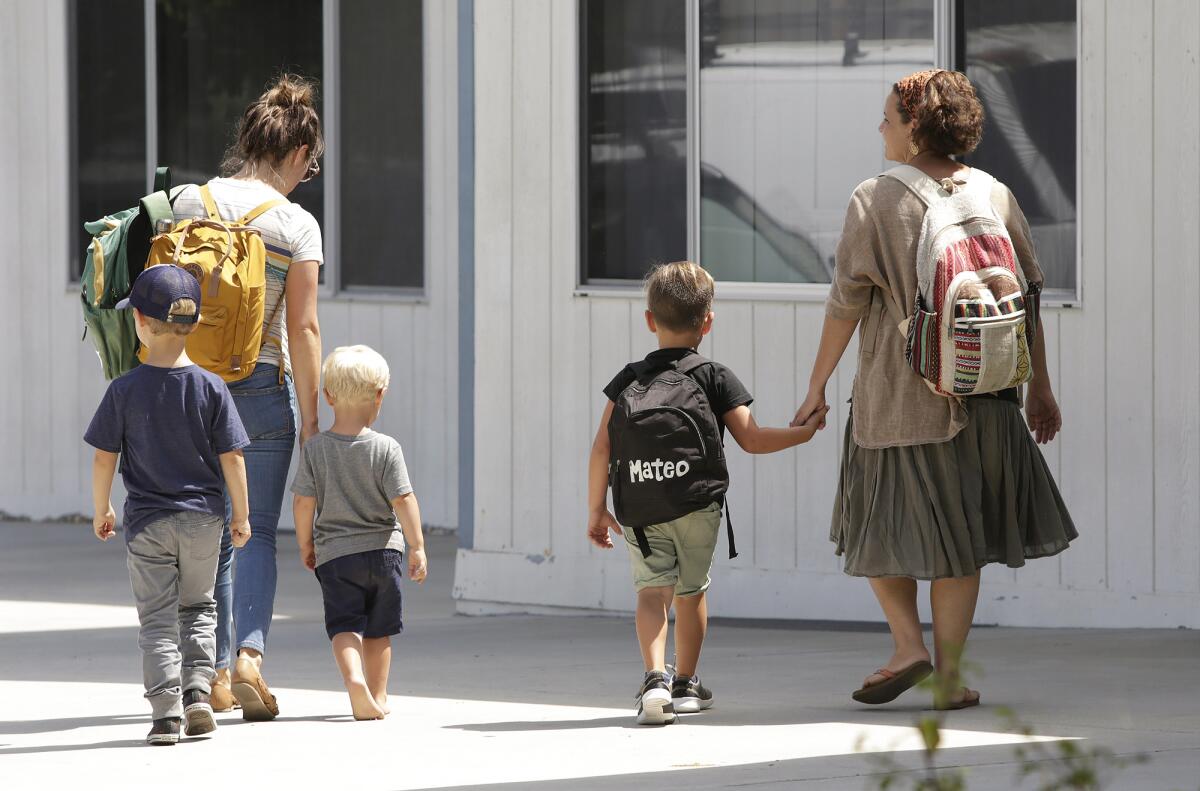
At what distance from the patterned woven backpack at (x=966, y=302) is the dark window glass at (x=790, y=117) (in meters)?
2.20

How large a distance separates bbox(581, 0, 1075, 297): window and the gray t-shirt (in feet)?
8.37

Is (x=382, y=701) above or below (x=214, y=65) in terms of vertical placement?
below

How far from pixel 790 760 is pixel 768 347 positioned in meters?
3.01

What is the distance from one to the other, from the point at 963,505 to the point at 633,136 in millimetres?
3057

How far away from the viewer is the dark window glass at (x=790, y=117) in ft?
24.8

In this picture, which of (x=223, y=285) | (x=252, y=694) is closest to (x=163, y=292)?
(x=223, y=285)

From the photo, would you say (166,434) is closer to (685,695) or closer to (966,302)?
(685,695)

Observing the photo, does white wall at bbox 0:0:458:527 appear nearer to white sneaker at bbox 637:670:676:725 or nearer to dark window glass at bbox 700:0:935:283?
dark window glass at bbox 700:0:935:283

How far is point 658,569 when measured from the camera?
5.57 meters

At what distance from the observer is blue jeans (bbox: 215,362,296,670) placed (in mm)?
5855

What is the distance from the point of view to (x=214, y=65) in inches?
473

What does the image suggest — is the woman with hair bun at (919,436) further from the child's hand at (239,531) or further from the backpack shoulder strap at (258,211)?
the backpack shoulder strap at (258,211)

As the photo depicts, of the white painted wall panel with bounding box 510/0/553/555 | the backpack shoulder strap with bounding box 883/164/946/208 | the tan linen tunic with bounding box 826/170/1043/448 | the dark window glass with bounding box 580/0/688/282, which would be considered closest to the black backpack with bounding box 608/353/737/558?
the tan linen tunic with bounding box 826/170/1043/448

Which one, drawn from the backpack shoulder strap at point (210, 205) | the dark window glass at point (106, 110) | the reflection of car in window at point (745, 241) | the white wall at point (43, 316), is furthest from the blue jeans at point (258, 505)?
the dark window glass at point (106, 110)
